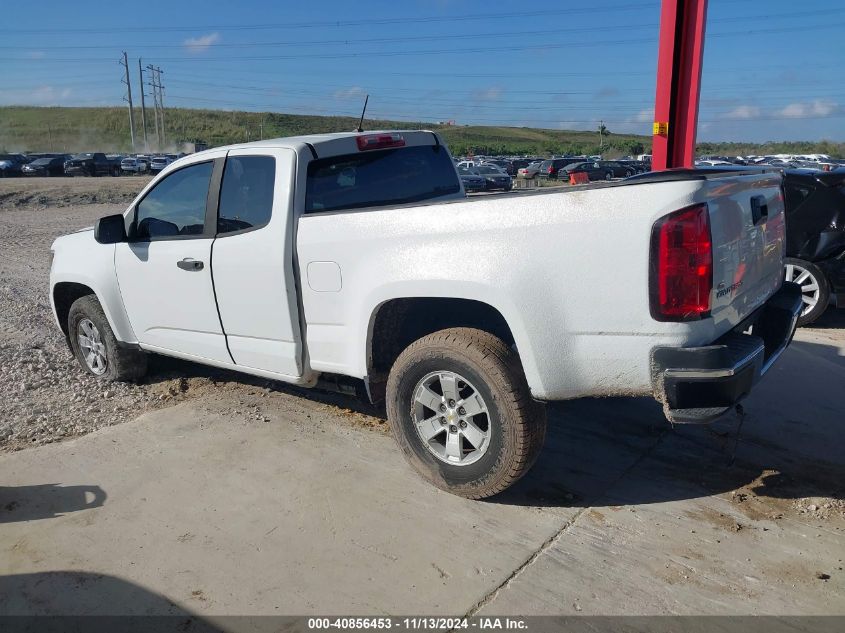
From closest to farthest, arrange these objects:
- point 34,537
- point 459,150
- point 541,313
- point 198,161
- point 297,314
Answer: point 541,313 < point 34,537 < point 297,314 < point 198,161 < point 459,150

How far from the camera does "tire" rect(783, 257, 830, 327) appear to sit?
7426mm

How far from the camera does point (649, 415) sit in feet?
16.3

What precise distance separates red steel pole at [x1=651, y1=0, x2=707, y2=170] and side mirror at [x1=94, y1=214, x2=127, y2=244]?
7.15m

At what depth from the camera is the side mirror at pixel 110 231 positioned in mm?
5156

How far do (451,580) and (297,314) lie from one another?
1.86 metres

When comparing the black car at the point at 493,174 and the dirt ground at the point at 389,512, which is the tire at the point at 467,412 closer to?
the dirt ground at the point at 389,512

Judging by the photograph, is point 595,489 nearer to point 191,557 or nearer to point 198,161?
point 191,557

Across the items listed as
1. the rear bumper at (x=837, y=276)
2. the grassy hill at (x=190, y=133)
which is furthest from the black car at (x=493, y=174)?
the grassy hill at (x=190, y=133)

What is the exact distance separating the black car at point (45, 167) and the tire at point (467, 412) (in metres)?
56.1

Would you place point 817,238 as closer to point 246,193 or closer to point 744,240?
point 744,240

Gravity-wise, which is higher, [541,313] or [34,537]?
[541,313]

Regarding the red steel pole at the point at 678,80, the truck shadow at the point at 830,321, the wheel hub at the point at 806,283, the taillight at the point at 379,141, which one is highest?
the red steel pole at the point at 678,80

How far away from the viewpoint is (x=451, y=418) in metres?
3.80

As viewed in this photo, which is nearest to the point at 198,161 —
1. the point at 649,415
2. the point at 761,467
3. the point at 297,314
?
the point at 297,314
